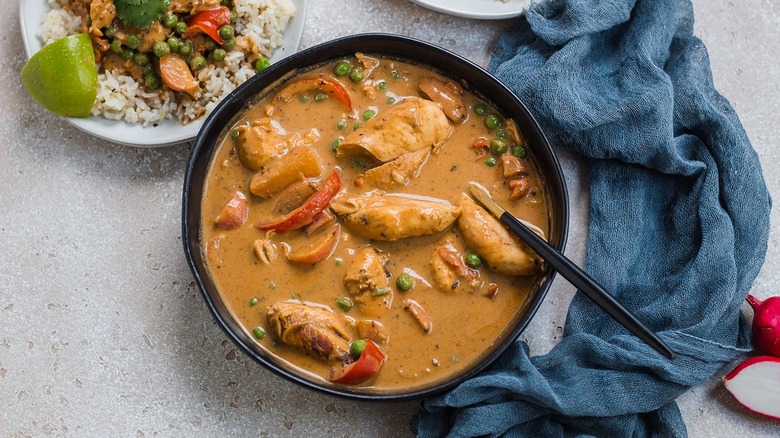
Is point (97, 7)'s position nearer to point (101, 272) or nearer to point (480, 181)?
point (101, 272)

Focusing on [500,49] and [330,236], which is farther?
[500,49]

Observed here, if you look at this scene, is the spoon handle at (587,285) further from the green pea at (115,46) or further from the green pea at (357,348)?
the green pea at (115,46)

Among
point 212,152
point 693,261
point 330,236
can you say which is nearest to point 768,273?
point 693,261

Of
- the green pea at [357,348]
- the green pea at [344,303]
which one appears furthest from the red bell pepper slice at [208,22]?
the green pea at [357,348]

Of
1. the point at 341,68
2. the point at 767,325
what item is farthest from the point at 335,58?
the point at 767,325

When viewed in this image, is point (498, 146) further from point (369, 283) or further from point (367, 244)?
point (369, 283)

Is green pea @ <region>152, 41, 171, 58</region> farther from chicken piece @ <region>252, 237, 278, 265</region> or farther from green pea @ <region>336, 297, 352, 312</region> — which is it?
green pea @ <region>336, 297, 352, 312</region>
